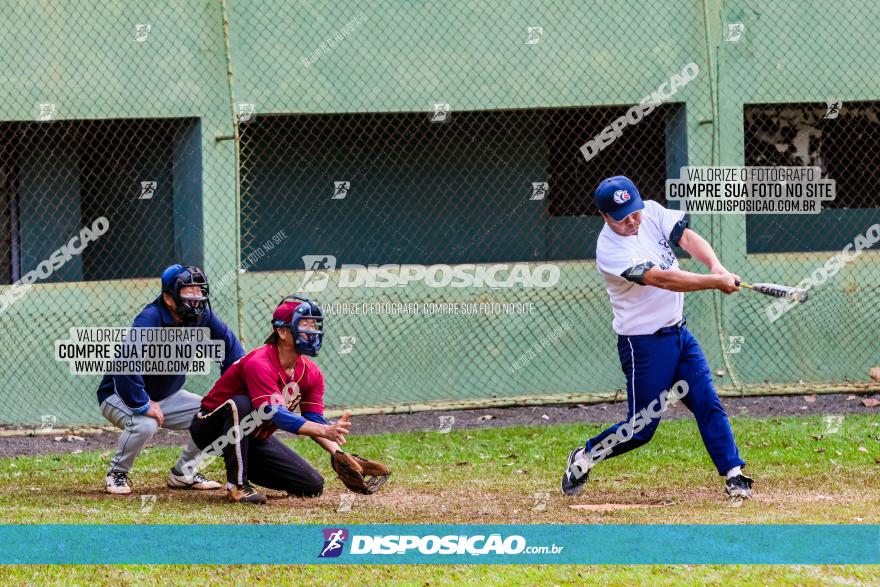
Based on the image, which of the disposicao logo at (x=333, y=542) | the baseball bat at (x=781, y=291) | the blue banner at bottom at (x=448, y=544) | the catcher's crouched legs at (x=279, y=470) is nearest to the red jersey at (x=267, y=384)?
the catcher's crouched legs at (x=279, y=470)

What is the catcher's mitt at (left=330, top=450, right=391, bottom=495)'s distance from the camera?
7465 mm

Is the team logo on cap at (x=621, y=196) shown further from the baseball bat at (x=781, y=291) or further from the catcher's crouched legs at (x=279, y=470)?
the catcher's crouched legs at (x=279, y=470)

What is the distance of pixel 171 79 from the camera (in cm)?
1191

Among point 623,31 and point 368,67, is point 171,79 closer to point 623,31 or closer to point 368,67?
point 368,67

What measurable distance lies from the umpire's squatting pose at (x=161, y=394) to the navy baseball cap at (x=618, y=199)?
2.57 meters

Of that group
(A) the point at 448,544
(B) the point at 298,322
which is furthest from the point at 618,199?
(A) the point at 448,544

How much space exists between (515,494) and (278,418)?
1602mm

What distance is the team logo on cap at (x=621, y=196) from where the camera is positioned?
750 cm

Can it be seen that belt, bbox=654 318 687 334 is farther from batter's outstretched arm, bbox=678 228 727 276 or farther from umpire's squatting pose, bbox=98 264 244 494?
umpire's squatting pose, bbox=98 264 244 494

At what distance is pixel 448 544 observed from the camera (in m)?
6.12

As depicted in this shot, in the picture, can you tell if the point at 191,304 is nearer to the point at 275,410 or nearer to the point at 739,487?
the point at 275,410

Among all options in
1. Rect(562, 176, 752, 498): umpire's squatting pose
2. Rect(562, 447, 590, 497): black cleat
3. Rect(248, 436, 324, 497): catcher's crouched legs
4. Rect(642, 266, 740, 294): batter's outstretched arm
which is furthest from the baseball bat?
Rect(248, 436, 324, 497): catcher's crouched legs

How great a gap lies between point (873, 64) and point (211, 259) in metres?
6.68

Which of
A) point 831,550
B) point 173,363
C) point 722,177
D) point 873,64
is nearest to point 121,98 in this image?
point 173,363
